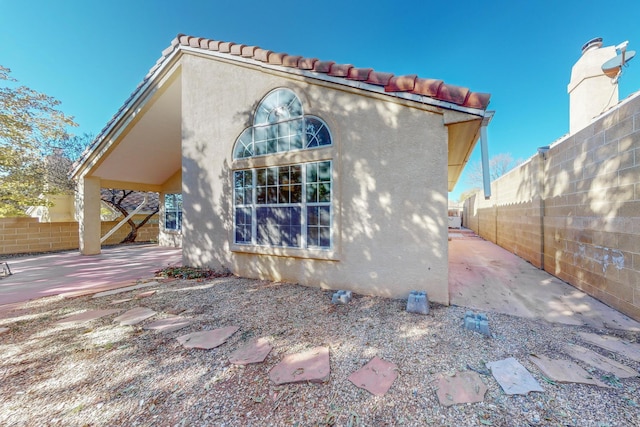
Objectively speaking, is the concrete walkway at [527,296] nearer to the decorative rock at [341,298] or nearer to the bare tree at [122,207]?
the decorative rock at [341,298]

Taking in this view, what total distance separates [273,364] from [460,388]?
2.06 meters

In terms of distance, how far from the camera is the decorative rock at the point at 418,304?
169 inches

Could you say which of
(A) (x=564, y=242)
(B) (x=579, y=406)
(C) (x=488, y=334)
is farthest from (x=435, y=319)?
(A) (x=564, y=242)

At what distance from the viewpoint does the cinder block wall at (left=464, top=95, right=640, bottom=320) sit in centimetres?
402

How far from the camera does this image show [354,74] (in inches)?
200

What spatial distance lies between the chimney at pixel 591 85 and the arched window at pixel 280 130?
Result: 9.49m

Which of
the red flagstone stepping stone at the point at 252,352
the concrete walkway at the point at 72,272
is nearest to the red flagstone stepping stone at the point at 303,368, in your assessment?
the red flagstone stepping stone at the point at 252,352

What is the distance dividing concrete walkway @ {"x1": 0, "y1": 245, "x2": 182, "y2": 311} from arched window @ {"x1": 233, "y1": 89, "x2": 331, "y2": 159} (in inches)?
197

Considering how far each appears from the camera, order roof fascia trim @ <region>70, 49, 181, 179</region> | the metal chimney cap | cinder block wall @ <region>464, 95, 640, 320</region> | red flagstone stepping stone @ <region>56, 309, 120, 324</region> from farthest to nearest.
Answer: the metal chimney cap → roof fascia trim @ <region>70, 49, 181, 179</region> → red flagstone stepping stone @ <region>56, 309, 120, 324</region> → cinder block wall @ <region>464, 95, 640, 320</region>

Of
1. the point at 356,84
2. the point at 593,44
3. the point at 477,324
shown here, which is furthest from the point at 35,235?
the point at 593,44

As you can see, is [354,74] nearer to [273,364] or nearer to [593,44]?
[273,364]

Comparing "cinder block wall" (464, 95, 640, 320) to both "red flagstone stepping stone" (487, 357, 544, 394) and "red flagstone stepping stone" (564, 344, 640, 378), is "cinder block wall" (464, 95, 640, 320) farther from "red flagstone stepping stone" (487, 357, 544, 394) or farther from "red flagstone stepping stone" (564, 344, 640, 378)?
"red flagstone stepping stone" (487, 357, 544, 394)

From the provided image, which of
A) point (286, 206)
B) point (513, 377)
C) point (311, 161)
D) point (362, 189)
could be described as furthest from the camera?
point (286, 206)

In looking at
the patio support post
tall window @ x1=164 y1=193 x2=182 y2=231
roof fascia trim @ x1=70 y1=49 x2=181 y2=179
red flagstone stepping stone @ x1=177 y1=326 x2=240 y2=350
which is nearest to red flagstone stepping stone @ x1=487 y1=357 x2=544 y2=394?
red flagstone stepping stone @ x1=177 y1=326 x2=240 y2=350
